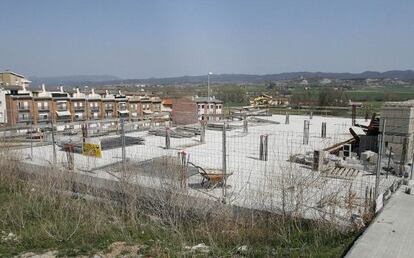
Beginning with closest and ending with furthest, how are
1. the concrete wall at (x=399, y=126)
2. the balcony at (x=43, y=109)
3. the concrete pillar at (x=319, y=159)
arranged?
the concrete pillar at (x=319, y=159)
the concrete wall at (x=399, y=126)
the balcony at (x=43, y=109)

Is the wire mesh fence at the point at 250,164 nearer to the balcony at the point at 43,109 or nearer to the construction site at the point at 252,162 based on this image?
the construction site at the point at 252,162

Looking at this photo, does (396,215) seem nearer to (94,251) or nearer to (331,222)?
(331,222)

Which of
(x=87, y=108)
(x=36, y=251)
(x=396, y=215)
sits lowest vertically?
(x=87, y=108)

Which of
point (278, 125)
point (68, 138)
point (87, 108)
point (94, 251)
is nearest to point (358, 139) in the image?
point (278, 125)

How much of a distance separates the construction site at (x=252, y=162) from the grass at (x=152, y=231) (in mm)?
528

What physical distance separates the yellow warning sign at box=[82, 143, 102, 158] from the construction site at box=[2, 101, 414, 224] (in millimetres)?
30

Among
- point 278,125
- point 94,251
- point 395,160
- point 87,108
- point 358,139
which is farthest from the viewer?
point 87,108

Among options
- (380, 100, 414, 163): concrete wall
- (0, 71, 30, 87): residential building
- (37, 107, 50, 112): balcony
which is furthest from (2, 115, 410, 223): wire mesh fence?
(0, 71, 30, 87): residential building

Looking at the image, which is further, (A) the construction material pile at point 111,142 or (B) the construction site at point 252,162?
(A) the construction material pile at point 111,142

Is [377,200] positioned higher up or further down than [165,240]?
higher up

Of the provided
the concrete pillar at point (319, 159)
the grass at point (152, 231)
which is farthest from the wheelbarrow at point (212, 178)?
the concrete pillar at point (319, 159)

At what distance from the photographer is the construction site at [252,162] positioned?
246 inches

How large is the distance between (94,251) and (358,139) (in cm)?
1420

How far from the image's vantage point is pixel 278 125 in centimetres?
2412
